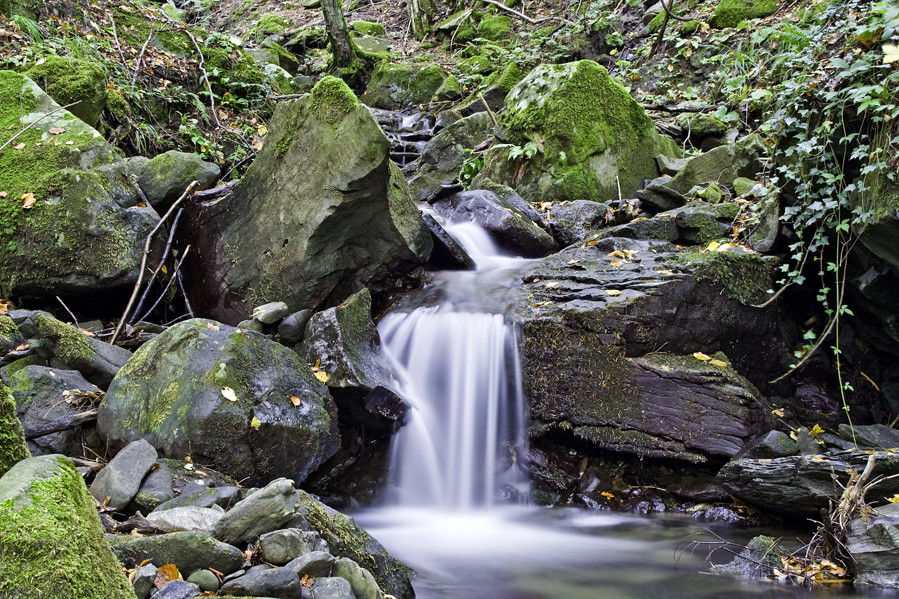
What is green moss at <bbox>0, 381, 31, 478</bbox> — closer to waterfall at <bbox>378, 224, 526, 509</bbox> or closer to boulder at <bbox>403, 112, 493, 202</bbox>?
waterfall at <bbox>378, 224, 526, 509</bbox>

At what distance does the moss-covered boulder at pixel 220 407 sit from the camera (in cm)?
418

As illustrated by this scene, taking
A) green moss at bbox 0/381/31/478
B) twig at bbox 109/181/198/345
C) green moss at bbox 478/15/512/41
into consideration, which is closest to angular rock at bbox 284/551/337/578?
green moss at bbox 0/381/31/478

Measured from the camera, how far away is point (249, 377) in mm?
4539

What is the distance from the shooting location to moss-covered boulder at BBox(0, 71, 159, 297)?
5.71m

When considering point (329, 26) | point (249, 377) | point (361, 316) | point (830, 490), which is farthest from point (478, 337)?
point (329, 26)

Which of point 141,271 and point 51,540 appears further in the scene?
point 141,271

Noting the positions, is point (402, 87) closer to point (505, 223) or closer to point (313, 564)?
point (505, 223)

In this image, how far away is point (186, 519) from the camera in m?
3.04

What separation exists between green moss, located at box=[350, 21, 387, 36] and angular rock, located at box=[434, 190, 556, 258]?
13.0 meters

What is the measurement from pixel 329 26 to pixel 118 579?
49.8 feet

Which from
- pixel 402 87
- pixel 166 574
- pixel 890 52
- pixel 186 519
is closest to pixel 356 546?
pixel 186 519

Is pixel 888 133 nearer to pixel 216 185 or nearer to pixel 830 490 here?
pixel 830 490

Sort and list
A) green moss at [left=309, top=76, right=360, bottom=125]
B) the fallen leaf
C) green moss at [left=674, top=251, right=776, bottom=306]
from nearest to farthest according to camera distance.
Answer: the fallen leaf < green moss at [left=674, top=251, right=776, bottom=306] < green moss at [left=309, top=76, right=360, bottom=125]

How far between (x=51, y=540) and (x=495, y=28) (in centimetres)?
1778
